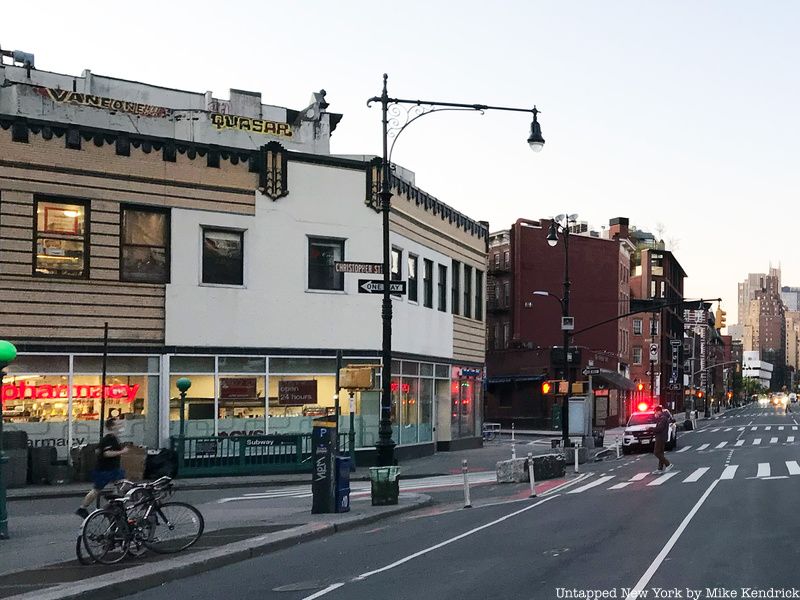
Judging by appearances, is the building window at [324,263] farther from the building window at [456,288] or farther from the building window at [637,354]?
the building window at [637,354]

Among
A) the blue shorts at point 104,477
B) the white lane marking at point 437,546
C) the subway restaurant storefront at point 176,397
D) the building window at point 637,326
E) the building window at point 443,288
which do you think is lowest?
the white lane marking at point 437,546

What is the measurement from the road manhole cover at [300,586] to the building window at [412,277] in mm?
24777

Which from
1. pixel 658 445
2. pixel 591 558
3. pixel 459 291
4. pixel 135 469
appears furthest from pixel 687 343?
pixel 591 558

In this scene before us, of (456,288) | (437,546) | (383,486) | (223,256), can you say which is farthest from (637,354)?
(437,546)

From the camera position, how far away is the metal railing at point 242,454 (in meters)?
28.3

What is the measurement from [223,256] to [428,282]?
1030 centimetres

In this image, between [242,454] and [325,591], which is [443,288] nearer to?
[242,454]

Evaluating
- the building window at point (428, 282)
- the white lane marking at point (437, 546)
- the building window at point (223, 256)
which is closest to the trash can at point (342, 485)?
the white lane marking at point (437, 546)

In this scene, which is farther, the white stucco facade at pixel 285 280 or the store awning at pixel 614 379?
the store awning at pixel 614 379

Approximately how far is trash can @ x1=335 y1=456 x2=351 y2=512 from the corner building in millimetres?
12043

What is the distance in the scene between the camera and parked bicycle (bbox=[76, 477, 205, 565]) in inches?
504

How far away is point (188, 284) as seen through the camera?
30.0 meters

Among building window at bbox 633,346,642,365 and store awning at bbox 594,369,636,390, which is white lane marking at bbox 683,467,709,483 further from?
building window at bbox 633,346,642,365

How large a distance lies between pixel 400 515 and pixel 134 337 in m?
12.9
